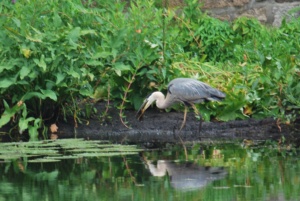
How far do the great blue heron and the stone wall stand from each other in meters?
3.38

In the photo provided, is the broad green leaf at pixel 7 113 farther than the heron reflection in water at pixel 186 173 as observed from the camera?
Yes

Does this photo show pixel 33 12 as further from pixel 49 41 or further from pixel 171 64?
pixel 171 64

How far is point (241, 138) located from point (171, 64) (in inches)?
54.7

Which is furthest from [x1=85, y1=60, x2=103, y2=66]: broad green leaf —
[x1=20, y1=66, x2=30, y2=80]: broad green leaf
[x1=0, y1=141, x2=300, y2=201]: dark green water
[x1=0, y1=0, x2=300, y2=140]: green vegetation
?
[x1=0, y1=141, x2=300, y2=201]: dark green water

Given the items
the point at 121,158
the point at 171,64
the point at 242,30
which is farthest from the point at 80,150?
the point at 242,30

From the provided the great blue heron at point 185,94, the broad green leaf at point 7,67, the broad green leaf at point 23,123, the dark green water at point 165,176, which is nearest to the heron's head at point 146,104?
the great blue heron at point 185,94

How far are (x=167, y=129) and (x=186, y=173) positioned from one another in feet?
8.36

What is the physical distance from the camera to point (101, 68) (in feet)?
31.4

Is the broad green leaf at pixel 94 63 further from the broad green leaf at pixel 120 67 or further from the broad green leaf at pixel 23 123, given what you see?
the broad green leaf at pixel 23 123

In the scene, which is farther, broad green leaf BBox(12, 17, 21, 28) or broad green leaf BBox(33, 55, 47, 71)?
broad green leaf BBox(12, 17, 21, 28)

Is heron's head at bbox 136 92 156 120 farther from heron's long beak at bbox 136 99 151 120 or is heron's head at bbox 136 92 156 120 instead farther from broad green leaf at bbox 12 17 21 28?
broad green leaf at bbox 12 17 21 28

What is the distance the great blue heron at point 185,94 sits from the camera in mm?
9359

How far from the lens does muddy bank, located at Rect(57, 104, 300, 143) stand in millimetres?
9156

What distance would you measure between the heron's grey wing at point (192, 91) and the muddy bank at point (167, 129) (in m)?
0.30
